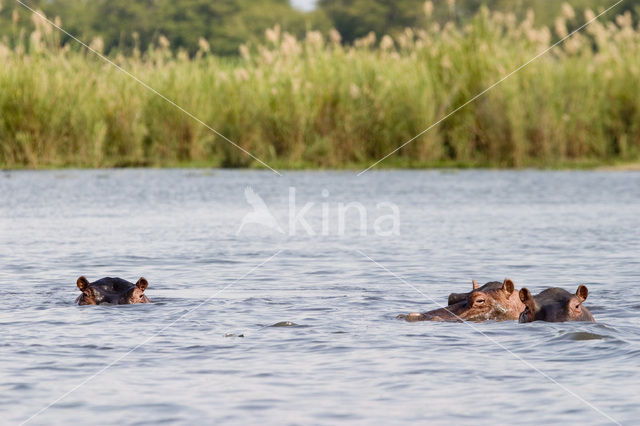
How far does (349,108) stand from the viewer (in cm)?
2295

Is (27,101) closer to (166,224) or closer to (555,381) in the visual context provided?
(166,224)

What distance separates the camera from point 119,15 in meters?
49.8

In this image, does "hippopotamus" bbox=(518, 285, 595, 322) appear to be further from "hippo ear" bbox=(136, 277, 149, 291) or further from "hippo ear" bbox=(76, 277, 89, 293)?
"hippo ear" bbox=(76, 277, 89, 293)

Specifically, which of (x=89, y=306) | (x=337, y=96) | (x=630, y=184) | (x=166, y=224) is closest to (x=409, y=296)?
(x=89, y=306)

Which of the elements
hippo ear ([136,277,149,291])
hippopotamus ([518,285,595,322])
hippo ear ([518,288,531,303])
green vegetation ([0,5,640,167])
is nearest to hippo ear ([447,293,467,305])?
hippopotamus ([518,285,595,322])

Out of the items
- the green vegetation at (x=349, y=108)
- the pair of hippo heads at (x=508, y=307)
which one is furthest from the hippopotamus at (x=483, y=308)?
the green vegetation at (x=349, y=108)

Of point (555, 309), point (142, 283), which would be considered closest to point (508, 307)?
point (555, 309)

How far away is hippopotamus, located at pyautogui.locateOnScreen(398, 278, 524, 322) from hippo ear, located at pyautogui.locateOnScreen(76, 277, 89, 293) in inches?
94.3

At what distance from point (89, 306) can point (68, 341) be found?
4.68ft

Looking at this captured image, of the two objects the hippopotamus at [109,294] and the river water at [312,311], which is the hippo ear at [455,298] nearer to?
the river water at [312,311]

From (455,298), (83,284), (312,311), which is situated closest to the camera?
(455,298)

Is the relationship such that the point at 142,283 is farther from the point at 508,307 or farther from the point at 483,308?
the point at 508,307

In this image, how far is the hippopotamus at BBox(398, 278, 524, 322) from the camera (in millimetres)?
8281

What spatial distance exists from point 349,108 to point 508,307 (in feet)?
48.6
